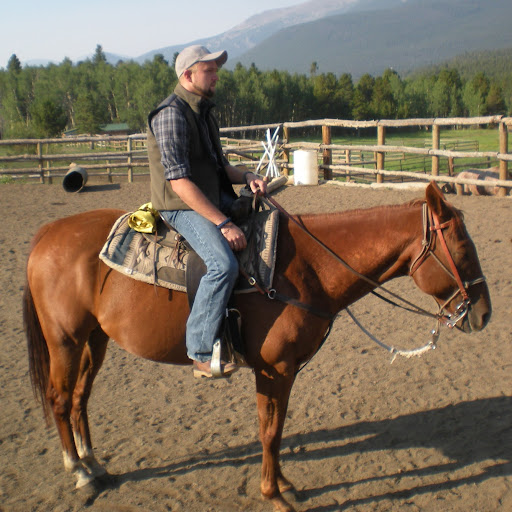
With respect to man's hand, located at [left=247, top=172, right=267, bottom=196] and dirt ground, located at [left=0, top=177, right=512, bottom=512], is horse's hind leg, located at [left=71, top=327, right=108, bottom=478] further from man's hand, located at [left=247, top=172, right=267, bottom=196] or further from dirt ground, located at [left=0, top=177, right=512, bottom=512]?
man's hand, located at [left=247, top=172, right=267, bottom=196]

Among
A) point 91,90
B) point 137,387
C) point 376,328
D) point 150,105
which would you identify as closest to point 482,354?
point 376,328

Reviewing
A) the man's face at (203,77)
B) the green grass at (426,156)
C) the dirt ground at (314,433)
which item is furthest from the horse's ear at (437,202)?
the green grass at (426,156)

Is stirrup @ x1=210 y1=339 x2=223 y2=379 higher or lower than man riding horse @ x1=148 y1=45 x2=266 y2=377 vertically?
lower

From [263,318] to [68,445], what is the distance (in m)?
1.54

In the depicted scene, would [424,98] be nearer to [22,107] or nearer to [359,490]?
[22,107]

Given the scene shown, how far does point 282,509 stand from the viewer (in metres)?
3.09

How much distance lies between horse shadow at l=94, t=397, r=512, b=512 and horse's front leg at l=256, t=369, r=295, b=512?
175 mm

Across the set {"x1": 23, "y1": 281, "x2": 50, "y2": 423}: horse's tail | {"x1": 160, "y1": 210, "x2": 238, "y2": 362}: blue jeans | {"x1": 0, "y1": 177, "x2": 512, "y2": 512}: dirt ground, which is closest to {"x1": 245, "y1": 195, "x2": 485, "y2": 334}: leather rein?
{"x1": 160, "y1": 210, "x2": 238, "y2": 362}: blue jeans

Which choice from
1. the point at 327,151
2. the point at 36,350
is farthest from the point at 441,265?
the point at 327,151

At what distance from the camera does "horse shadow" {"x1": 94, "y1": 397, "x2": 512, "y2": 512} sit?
337 centimetres

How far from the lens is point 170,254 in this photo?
311 centimetres

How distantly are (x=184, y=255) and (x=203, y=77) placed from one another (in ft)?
3.20

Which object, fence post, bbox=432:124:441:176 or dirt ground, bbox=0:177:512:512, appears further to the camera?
fence post, bbox=432:124:441:176

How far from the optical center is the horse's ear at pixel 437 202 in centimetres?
267
